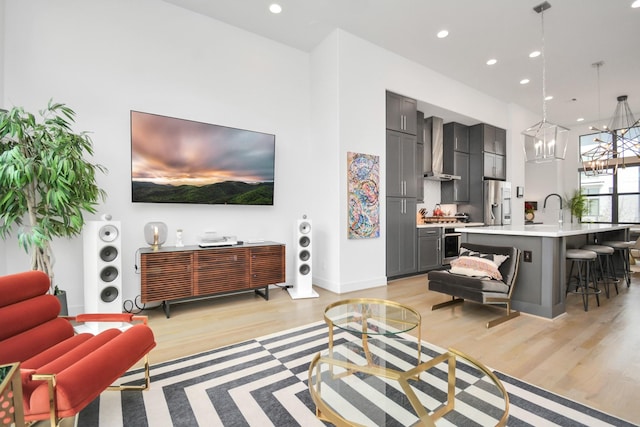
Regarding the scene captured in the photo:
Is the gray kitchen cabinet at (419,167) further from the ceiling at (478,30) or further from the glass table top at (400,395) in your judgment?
the glass table top at (400,395)

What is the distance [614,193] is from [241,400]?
1030 centimetres

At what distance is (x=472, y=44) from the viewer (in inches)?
179

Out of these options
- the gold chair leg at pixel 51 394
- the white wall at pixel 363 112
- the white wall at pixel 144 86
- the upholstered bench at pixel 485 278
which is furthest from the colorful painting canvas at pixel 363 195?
the gold chair leg at pixel 51 394

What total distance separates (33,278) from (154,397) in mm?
1040

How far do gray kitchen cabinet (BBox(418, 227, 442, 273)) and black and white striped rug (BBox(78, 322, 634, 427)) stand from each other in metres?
3.10

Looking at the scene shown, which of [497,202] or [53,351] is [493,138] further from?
[53,351]

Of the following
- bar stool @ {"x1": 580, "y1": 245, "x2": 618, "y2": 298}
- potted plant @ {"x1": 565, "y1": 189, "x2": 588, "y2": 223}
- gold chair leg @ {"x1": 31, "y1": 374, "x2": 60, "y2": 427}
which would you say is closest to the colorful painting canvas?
bar stool @ {"x1": 580, "y1": 245, "x2": 618, "y2": 298}

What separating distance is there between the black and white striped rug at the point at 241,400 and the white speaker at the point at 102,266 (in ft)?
3.40

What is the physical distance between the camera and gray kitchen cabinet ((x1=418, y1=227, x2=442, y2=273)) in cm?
526

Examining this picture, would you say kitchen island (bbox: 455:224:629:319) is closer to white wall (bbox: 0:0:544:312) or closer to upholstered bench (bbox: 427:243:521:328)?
upholstered bench (bbox: 427:243:521:328)

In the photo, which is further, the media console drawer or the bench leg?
the bench leg

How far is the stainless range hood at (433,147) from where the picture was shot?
5.92 m

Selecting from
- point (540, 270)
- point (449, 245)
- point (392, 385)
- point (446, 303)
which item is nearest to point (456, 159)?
point (449, 245)

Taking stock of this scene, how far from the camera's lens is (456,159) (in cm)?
641
